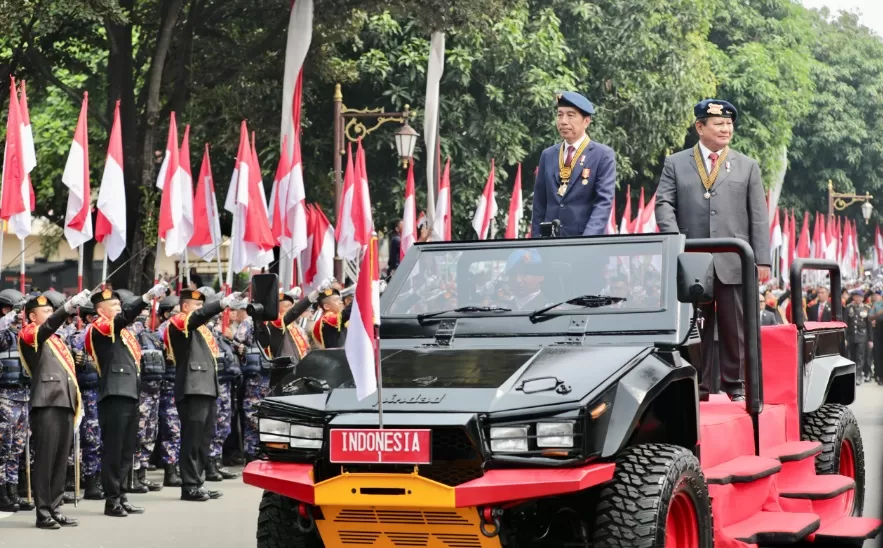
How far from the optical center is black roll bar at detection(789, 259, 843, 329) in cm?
935

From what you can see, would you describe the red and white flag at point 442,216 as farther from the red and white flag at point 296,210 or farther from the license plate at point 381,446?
the license plate at point 381,446

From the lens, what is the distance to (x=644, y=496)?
6391mm

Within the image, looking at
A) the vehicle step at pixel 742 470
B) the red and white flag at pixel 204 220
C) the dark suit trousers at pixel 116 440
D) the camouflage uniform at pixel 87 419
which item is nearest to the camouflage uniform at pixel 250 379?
the red and white flag at pixel 204 220

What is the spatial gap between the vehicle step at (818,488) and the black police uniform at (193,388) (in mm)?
5821

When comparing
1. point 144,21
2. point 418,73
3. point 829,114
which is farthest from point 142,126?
point 829,114

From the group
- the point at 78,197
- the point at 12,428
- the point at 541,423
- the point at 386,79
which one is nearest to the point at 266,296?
the point at 541,423

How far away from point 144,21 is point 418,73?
22.4 ft

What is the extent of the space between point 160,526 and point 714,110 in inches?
196

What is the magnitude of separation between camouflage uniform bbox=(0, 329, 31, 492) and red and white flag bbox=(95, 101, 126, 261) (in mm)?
3480

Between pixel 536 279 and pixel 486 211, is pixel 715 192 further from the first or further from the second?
pixel 486 211

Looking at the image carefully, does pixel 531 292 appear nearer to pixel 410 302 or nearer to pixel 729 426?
pixel 410 302

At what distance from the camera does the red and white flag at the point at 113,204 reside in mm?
15773

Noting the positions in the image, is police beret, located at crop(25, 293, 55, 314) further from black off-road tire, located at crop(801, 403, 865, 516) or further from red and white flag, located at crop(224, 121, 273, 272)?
red and white flag, located at crop(224, 121, 273, 272)

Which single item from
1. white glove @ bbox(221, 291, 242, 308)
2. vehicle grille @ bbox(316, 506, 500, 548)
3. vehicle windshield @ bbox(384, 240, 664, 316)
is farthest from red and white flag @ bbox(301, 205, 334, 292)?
vehicle grille @ bbox(316, 506, 500, 548)
